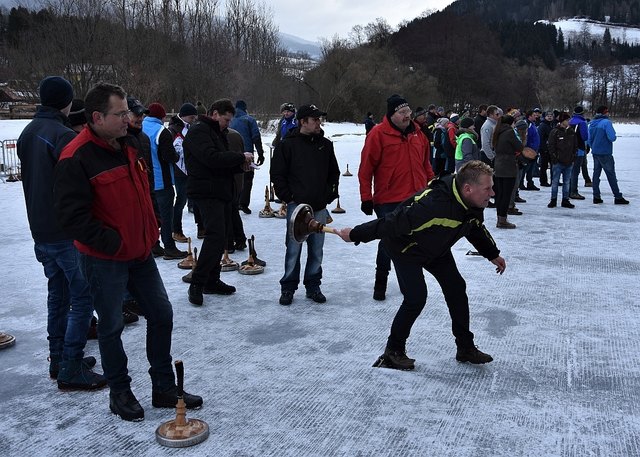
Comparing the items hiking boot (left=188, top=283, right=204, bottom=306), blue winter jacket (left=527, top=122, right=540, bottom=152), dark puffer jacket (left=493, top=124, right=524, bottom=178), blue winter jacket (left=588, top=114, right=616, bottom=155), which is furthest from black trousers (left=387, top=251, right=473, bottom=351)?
blue winter jacket (left=527, top=122, right=540, bottom=152)

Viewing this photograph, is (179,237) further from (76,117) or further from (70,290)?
(70,290)

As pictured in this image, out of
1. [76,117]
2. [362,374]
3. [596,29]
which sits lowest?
→ [362,374]

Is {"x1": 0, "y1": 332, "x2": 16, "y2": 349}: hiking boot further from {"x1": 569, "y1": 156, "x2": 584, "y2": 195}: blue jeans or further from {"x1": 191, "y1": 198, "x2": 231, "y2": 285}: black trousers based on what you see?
{"x1": 569, "y1": 156, "x2": 584, "y2": 195}: blue jeans

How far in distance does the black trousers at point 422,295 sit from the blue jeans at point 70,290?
7.17ft

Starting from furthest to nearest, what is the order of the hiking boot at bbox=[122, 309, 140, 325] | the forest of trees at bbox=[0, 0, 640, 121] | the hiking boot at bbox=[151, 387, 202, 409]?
the forest of trees at bbox=[0, 0, 640, 121] → the hiking boot at bbox=[122, 309, 140, 325] → the hiking boot at bbox=[151, 387, 202, 409]

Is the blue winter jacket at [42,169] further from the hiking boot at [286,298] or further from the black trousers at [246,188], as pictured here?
the black trousers at [246,188]

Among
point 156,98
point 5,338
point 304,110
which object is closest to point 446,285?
point 304,110

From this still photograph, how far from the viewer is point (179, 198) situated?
881 centimetres

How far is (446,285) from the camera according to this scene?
445cm

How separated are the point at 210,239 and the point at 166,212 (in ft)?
6.76

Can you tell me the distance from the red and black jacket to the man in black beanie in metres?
0.68

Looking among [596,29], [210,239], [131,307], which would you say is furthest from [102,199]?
[596,29]

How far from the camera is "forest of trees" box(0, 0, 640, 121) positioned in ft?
109

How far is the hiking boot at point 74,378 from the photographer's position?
411cm
